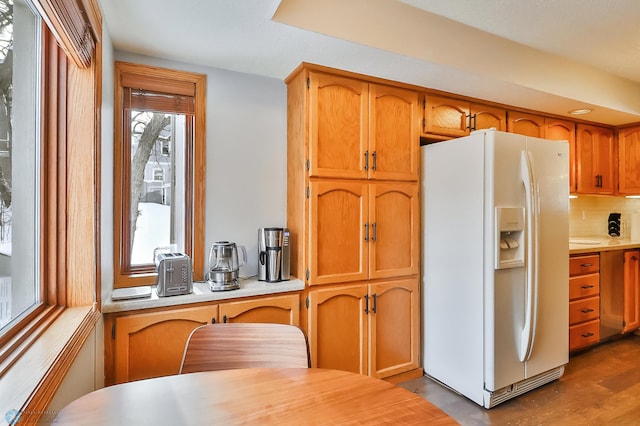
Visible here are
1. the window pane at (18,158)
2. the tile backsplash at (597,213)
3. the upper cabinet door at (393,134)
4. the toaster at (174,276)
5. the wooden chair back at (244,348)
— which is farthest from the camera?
the tile backsplash at (597,213)

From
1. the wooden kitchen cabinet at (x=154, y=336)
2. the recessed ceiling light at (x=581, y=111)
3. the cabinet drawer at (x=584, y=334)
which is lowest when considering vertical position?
the cabinet drawer at (x=584, y=334)

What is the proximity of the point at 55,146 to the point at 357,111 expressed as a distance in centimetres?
166

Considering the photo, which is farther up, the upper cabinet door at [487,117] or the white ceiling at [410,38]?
the white ceiling at [410,38]

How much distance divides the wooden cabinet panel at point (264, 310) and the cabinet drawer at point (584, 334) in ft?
7.73

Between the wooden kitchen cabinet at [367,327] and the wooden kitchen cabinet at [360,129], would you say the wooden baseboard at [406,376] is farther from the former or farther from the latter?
the wooden kitchen cabinet at [360,129]

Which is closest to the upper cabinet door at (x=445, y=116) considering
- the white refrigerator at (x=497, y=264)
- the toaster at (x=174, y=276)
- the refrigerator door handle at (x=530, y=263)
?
the white refrigerator at (x=497, y=264)

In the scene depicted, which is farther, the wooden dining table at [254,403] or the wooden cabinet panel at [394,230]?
the wooden cabinet panel at [394,230]

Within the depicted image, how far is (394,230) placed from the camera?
2420 millimetres

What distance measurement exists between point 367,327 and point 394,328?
0.79ft

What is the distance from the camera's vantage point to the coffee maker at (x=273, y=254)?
6.98 ft

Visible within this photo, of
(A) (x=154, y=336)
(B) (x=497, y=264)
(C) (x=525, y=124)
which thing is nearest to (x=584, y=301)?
(B) (x=497, y=264)

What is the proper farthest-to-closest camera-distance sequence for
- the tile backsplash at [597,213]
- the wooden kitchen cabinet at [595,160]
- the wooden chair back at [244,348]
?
the tile backsplash at [597,213] → the wooden kitchen cabinet at [595,160] → the wooden chair back at [244,348]

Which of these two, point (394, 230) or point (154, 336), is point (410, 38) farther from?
point (154, 336)

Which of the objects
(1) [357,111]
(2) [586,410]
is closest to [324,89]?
(1) [357,111]
